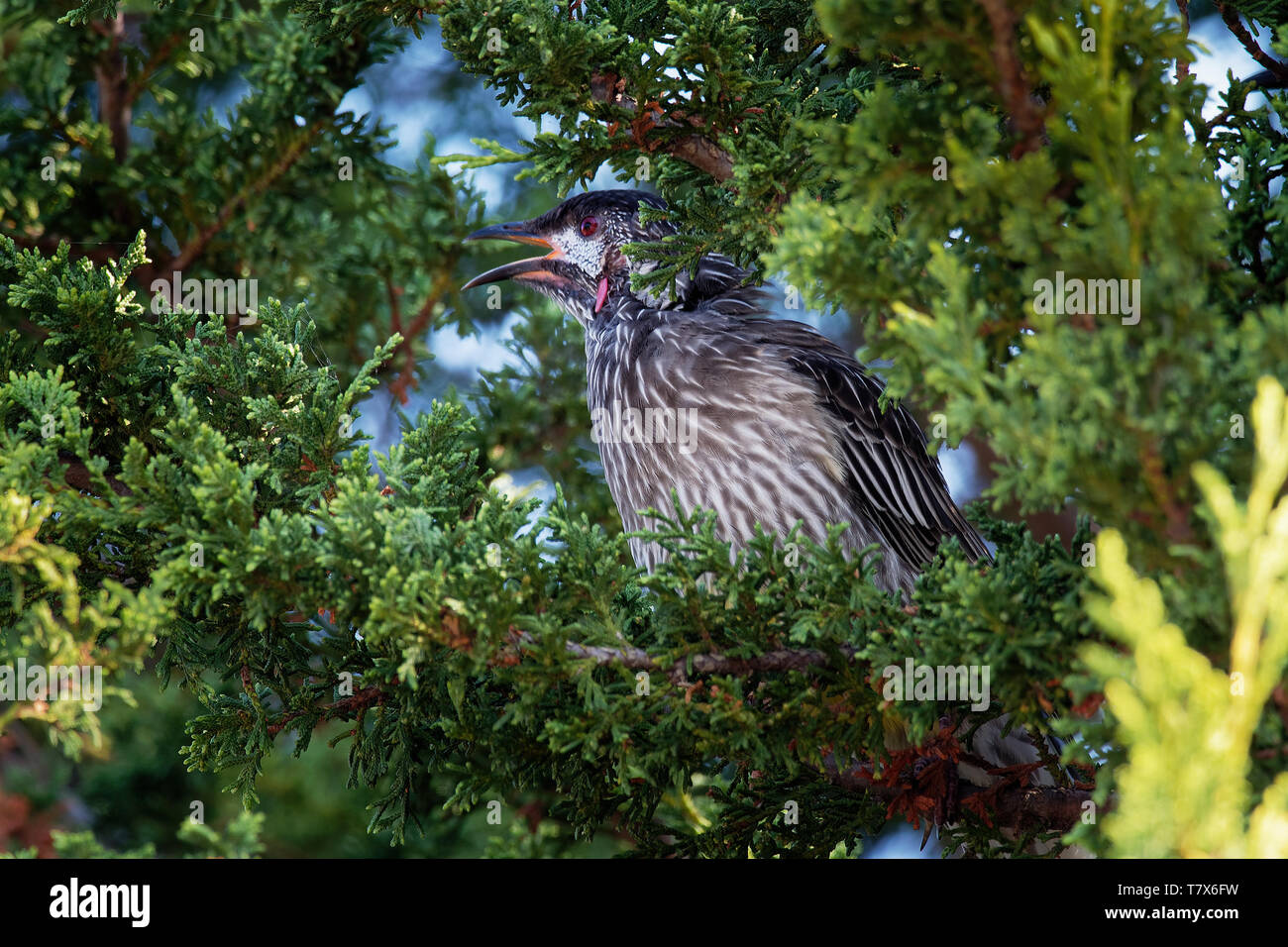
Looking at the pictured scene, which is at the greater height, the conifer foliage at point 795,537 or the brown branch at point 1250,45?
the brown branch at point 1250,45

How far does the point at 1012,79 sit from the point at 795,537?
893mm

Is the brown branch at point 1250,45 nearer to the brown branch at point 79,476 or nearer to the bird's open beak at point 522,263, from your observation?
the bird's open beak at point 522,263

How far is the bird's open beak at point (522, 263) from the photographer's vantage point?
4.08m

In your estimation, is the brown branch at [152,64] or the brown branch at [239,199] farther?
the brown branch at [152,64]

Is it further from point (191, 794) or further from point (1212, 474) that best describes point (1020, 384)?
point (191, 794)

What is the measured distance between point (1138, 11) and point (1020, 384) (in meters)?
0.59

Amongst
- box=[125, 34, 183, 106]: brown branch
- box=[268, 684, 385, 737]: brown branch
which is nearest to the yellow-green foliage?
box=[268, 684, 385, 737]: brown branch

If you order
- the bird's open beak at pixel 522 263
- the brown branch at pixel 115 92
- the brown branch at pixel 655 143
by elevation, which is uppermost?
the brown branch at pixel 115 92

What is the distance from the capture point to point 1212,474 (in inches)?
54.8

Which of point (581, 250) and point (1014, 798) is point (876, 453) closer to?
point (1014, 798)

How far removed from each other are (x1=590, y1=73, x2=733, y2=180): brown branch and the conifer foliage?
1cm

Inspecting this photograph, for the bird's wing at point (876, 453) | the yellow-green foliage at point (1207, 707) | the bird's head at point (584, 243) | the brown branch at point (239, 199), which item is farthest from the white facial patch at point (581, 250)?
the yellow-green foliage at point (1207, 707)
